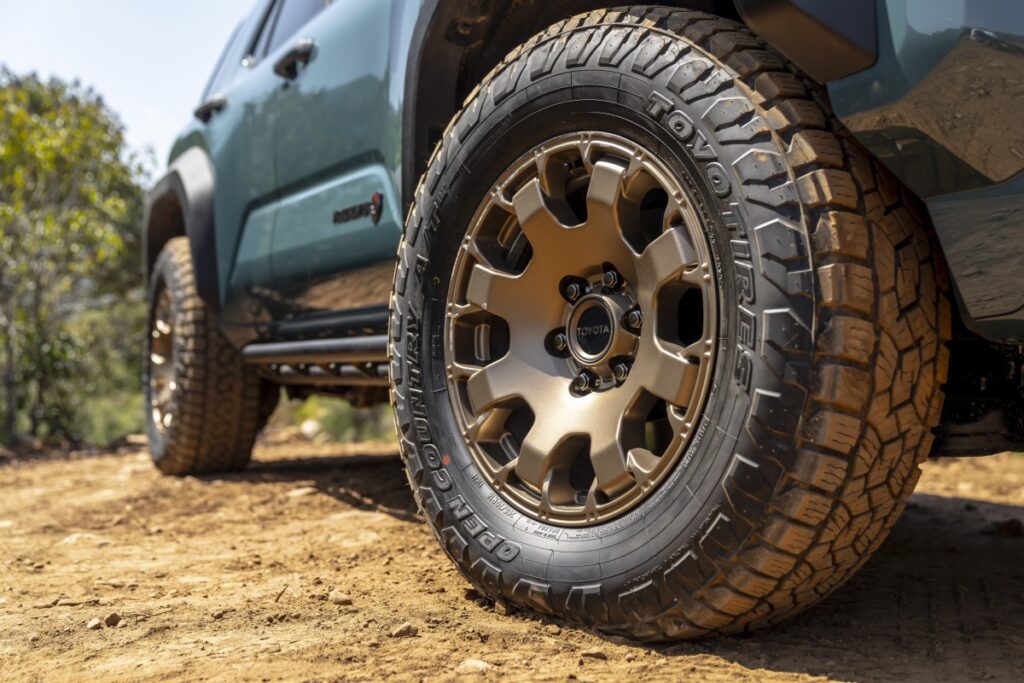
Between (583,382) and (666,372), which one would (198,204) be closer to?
(583,382)

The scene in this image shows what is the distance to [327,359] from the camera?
327 centimetres

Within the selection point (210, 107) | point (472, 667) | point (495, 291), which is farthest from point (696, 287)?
point (210, 107)

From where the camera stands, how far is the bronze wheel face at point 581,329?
1.72m

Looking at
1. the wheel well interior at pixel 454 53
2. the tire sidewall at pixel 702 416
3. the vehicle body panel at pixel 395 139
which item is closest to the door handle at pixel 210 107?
the vehicle body panel at pixel 395 139

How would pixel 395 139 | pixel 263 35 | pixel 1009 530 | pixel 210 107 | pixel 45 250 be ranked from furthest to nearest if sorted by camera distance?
1. pixel 45 250
2. pixel 263 35
3. pixel 210 107
4. pixel 1009 530
5. pixel 395 139

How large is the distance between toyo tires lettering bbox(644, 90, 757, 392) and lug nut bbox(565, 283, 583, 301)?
1.33 ft

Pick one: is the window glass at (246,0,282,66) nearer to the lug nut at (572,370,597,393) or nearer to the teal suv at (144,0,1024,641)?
the teal suv at (144,0,1024,641)

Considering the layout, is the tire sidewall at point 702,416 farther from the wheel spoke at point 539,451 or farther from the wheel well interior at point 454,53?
the wheel well interior at point 454,53

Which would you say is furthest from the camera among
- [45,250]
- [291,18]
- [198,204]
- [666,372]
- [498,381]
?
[45,250]

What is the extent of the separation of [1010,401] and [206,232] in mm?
3141

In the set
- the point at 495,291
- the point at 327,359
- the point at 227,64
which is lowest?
the point at 327,359

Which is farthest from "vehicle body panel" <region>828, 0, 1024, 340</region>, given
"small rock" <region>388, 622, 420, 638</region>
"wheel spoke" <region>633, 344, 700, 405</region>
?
"small rock" <region>388, 622, 420, 638</region>

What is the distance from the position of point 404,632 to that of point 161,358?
3.63 metres

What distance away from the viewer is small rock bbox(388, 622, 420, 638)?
5.93ft
